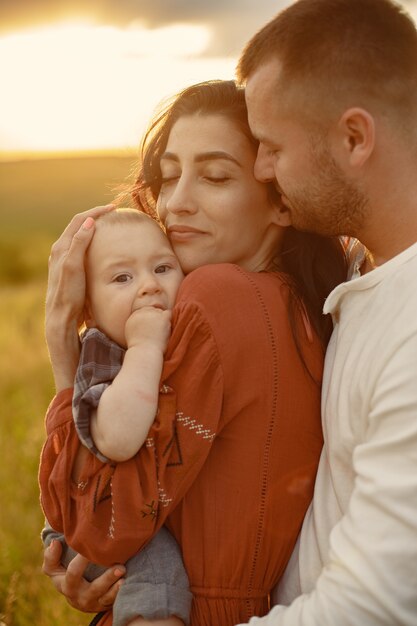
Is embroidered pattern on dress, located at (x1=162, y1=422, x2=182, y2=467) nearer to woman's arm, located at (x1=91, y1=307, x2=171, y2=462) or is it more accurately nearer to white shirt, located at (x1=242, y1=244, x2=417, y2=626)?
woman's arm, located at (x1=91, y1=307, x2=171, y2=462)

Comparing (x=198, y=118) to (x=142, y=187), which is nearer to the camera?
(x=198, y=118)

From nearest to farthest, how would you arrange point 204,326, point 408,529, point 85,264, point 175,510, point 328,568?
point 408,529 → point 328,568 → point 204,326 → point 175,510 → point 85,264

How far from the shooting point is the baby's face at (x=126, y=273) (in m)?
2.86

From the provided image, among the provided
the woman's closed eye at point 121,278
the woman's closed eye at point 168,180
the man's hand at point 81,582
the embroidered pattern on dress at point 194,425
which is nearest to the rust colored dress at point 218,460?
the embroidered pattern on dress at point 194,425

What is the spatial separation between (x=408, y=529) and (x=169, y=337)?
90cm

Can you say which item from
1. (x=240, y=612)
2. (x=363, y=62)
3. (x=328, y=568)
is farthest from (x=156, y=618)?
(x=363, y=62)

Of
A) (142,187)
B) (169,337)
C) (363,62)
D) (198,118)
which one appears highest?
(363,62)

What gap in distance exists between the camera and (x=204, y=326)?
2.55m

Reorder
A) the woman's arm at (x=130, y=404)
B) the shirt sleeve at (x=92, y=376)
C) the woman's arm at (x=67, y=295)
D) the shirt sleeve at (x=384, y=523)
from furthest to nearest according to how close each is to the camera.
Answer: the woman's arm at (x=67, y=295)
the shirt sleeve at (x=92, y=376)
the woman's arm at (x=130, y=404)
the shirt sleeve at (x=384, y=523)

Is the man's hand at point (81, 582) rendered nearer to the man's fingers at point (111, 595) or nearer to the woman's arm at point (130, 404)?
the man's fingers at point (111, 595)

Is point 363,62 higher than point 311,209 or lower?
higher

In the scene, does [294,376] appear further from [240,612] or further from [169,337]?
[240,612]

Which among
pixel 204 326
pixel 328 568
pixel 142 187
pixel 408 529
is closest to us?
pixel 408 529

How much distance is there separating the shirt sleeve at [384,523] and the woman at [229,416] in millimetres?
368
